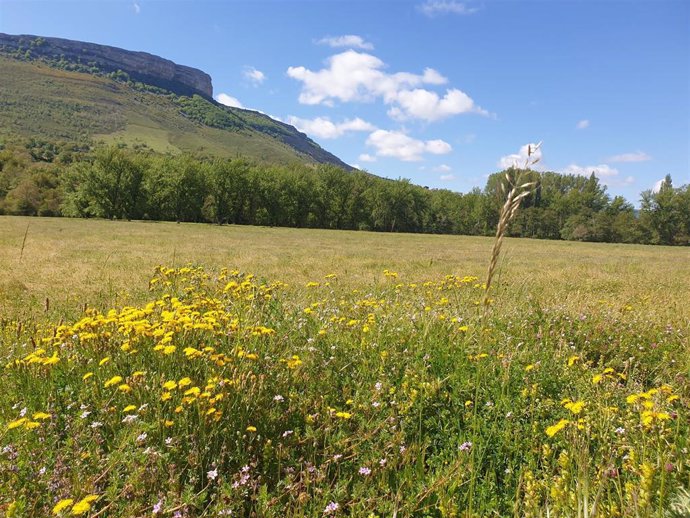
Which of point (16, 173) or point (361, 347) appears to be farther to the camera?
point (16, 173)

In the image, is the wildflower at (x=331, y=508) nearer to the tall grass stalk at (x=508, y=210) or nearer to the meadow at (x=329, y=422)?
the meadow at (x=329, y=422)

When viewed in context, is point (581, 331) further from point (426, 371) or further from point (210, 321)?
point (210, 321)

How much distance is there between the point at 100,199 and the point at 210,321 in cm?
7256

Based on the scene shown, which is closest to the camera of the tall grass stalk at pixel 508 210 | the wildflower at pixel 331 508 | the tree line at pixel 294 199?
the tall grass stalk at pixel 508 210

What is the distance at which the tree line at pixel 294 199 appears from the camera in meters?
64.8

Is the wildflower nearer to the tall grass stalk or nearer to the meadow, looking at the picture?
the meadow

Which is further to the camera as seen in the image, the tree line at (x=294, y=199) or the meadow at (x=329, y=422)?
the tree line at (x=294, y=199)

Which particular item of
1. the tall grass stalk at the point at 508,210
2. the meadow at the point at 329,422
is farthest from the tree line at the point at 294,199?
the tall grass stalk at the point at 508,210

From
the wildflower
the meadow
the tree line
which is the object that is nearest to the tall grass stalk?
the meadow

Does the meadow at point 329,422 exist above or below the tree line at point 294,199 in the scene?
below

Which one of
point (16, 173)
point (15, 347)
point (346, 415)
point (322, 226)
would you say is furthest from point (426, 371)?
point (16, 173)

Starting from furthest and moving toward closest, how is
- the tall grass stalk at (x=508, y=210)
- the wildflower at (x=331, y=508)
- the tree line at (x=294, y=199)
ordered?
1. the tree line at (x=294, y=199)
2. the wildflower at (x=331, y=508)
3. the tall grass stalk at (x=508, y=210)

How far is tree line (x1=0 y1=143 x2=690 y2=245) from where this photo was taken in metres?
64.8

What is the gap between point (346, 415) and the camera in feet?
8.80
